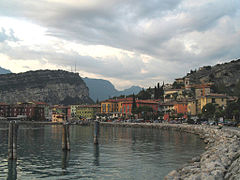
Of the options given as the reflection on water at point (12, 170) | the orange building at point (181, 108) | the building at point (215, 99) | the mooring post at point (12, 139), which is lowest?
the reflection on water at point (12, 170)

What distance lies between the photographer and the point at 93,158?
32.4 m

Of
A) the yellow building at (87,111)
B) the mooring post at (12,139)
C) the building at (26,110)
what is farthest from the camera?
the building at (26,110)

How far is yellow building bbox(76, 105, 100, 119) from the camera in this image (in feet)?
588

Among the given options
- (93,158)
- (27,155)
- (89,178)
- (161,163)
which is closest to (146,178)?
(89,178)

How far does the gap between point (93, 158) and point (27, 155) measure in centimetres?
808

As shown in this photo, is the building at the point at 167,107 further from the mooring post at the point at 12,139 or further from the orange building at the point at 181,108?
the mooring post at the point at 12,139

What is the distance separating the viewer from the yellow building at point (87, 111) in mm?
179125

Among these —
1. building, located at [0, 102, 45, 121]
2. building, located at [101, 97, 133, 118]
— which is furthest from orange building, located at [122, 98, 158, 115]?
building, located at [0, 102, 45, 121]

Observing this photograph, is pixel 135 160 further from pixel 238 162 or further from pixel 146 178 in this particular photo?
pixel 238 162

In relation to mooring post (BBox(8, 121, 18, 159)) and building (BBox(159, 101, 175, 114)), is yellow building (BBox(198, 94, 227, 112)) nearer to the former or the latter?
building (BBox(159, 101, 175, 114))

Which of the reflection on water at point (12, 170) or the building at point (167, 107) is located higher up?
the building at point (167, 107)

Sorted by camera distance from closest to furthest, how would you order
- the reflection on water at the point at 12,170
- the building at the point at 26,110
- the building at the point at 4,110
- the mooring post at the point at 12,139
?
1. the reflection on water at the point at 12,170
2. the mooring post at the point at 12,139
3. the building at the point at 26,110
4. the building at the point at 4,110

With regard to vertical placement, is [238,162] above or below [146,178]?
above

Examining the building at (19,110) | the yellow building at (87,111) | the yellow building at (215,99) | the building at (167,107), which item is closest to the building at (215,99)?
the yellow building at (215,99)
